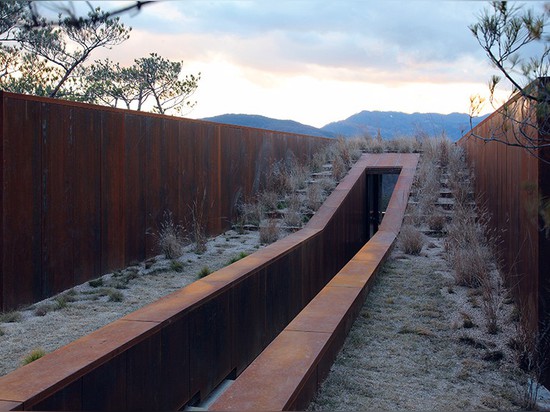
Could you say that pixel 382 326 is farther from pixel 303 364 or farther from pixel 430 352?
pixel 303 364

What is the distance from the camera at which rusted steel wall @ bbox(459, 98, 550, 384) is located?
462 cm

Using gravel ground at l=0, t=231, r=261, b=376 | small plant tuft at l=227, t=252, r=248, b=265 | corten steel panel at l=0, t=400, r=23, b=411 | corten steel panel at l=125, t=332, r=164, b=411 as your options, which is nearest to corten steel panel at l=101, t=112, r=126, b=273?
gravel ground at l=0, t=231, r=261, b=376

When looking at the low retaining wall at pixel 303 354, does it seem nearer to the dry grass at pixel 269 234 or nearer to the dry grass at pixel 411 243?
the dry grass at pixel 411 243

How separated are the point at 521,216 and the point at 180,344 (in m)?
3.05

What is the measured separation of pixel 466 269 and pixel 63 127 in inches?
185

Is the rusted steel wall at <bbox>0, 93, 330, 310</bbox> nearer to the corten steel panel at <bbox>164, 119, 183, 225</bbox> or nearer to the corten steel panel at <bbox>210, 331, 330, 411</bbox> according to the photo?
the corten steel panel at <bbox>164, 119, 183, 225</bbox>

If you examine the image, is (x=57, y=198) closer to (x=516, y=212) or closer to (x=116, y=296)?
(x=116, y=296)

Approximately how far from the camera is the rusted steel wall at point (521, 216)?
462 centimetres

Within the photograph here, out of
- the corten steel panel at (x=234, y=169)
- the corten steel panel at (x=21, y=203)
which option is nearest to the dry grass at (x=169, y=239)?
the corten steel panel at (x=234, y=169)

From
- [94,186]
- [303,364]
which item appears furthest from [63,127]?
[303,364]

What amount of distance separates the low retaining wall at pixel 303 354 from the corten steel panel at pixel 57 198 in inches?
121

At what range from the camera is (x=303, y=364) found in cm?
382

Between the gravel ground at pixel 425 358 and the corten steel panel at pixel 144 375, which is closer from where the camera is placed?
the gravel ground at pixel 425 358

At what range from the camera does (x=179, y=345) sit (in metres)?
5.17
